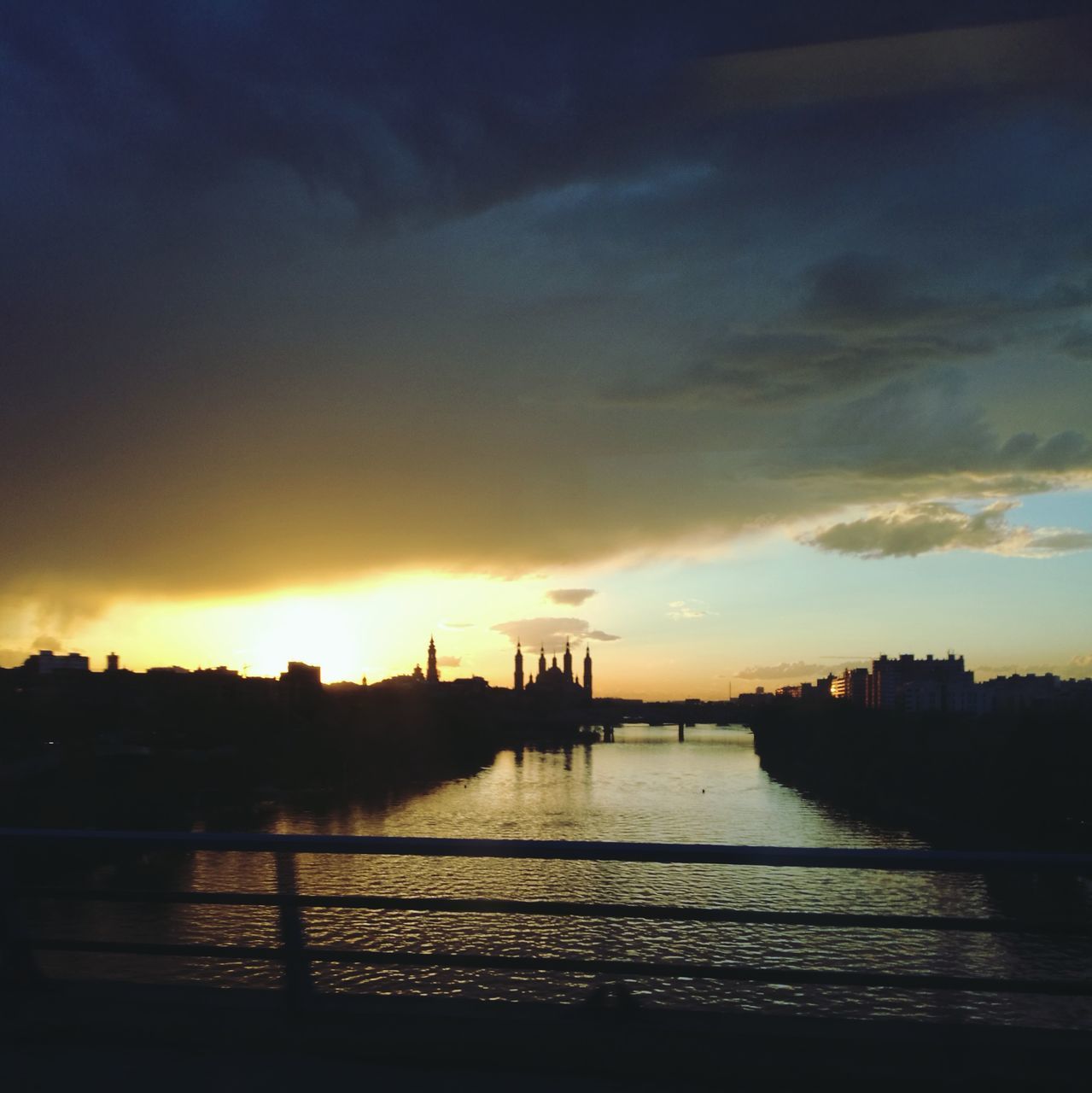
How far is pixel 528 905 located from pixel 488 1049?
0.65m

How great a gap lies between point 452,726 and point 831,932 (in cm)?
9921

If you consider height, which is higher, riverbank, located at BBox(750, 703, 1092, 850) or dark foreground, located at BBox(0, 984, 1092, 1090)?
dark foreground, located at BBox(0, 984, 1092, 1090)

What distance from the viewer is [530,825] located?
197 feet

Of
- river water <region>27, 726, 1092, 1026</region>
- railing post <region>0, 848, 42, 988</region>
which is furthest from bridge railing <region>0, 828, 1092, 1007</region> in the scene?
river water <region>27, 726, 1092, 1026</region>

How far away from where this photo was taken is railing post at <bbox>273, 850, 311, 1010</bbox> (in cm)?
511

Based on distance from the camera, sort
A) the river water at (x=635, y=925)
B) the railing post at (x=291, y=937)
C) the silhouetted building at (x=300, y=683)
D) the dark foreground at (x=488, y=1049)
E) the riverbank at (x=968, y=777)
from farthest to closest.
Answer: the silhouetted building at (x=300, y=683) < the riverbank at (x=968, y=777) < the river water at (x=635, y=925) < the railing post at (x=291, y=937) < the dark foreground at (x=488, y=1049)

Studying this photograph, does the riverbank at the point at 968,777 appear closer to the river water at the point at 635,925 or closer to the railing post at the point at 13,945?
the river water at the point at 635,925

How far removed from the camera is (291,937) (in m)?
5.22

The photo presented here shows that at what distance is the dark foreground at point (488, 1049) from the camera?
14.6 ft

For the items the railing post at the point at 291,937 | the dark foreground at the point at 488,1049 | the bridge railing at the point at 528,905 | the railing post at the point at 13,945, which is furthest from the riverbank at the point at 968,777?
the railing post at the point at 13,945

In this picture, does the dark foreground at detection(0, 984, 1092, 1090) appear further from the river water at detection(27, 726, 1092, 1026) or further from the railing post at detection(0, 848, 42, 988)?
the river water at detection(27, 726, 1092, 1026)

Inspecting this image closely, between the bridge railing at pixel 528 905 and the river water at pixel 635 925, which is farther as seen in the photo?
the river water at pixel 635 925

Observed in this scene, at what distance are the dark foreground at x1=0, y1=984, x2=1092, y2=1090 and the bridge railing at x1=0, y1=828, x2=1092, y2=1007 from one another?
0.20 m

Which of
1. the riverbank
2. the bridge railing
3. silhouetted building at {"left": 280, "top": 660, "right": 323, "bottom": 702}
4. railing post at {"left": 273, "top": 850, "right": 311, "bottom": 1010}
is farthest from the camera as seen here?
silhouetted building at {"left": 280, "top": 660, "right": 323, "bottom": 702}
